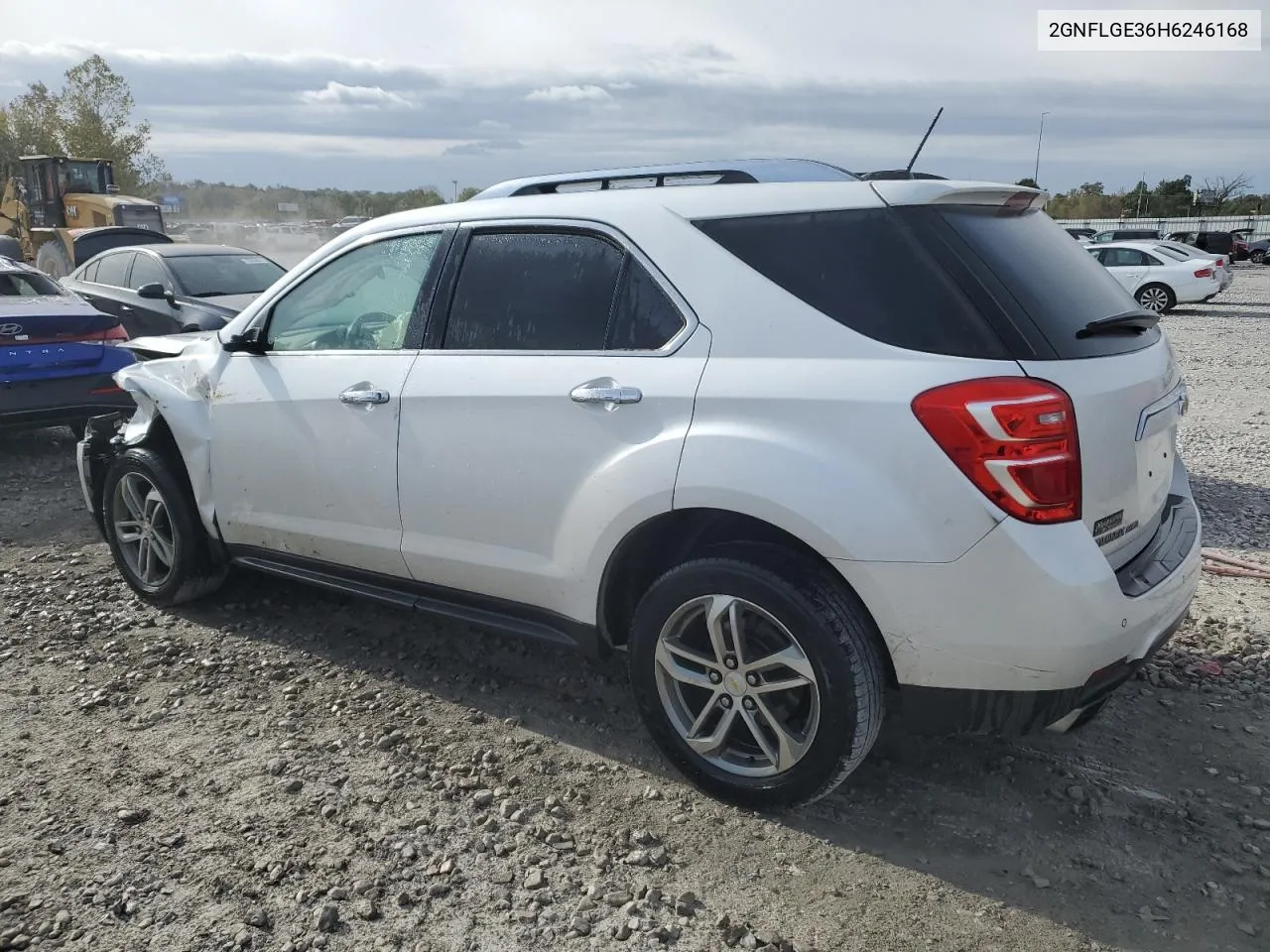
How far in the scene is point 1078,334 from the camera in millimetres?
2799

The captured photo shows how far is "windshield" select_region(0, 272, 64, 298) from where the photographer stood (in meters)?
7.97

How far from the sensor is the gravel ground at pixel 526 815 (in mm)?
2650

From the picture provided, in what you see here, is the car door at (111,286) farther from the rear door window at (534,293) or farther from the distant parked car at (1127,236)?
the distant parked car at (1127,236)

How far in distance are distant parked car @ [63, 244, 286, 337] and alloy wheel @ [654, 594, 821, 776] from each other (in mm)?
8030

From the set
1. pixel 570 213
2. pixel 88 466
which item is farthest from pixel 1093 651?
pixel 88 466

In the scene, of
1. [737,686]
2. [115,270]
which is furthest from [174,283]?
[737,686]

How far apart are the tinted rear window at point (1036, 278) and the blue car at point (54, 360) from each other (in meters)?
6.62

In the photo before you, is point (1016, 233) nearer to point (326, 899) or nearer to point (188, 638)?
point (326, 899)

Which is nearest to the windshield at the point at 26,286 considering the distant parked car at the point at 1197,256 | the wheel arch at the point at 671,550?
the wheel arch at the point at 671,550

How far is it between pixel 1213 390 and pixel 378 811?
10.8 metres

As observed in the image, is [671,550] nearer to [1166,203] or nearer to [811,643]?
[811,643]

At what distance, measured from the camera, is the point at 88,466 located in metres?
5.05

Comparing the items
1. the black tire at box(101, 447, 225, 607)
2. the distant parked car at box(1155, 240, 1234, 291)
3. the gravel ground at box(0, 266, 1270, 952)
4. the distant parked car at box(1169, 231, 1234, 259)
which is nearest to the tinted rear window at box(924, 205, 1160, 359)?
the gravel ground at box(0, 266, 1270, 952)

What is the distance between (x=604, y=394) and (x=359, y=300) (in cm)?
139
